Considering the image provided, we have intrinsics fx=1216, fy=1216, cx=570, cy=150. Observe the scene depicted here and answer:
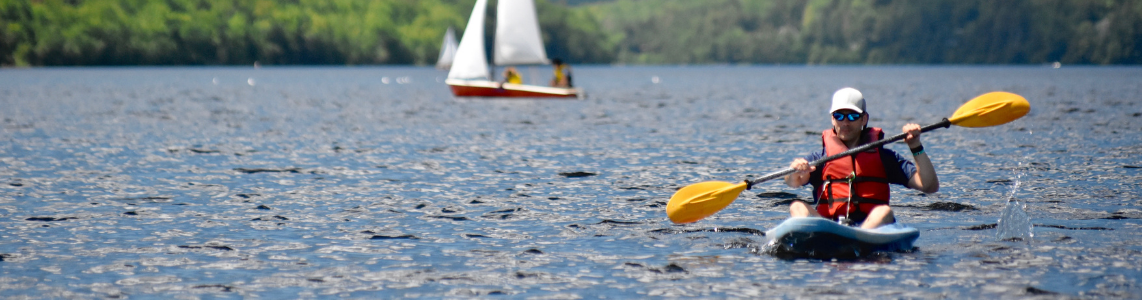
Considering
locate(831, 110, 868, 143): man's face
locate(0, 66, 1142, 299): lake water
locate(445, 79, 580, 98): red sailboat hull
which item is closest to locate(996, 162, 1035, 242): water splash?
locate(0, 66, 1142, 299): lake water

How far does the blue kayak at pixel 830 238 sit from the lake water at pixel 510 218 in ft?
0.47

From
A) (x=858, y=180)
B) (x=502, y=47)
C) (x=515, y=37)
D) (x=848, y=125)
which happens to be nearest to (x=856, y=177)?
(x=858, y=180)

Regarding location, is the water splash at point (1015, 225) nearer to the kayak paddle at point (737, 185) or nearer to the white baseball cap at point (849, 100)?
the kayak paddle at point (737, 185)

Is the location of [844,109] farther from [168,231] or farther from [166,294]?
[168,231]

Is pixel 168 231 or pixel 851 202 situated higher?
pixel 851 202

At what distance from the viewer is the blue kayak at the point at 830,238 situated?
9.72 m

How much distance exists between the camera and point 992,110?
10805 millimetres

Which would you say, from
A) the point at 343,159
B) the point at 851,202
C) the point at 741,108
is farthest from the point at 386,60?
the point at 851,202

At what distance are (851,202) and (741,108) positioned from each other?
3364cm

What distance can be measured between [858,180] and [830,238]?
0.64 meters

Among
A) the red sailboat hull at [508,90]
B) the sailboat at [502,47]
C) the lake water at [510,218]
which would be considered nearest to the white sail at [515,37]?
the sailboat at [502,47]

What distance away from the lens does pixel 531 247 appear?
1091cm

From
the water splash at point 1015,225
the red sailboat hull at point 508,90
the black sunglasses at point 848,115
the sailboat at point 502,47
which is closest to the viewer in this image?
the black sunglasses at point 848,115

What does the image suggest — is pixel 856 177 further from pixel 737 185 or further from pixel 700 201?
pixel 700 201
